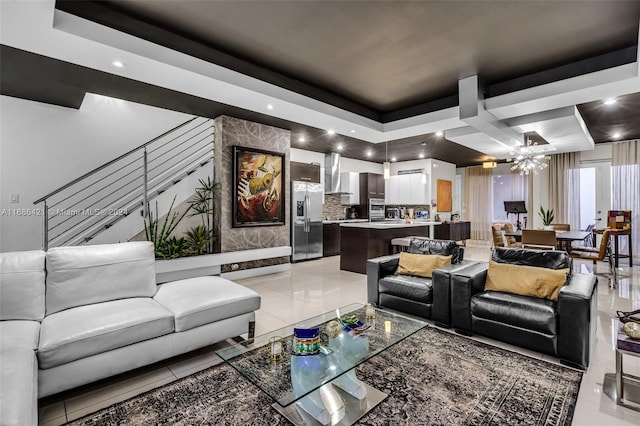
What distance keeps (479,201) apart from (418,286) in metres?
8.54

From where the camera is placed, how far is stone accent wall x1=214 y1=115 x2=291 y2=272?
525cm

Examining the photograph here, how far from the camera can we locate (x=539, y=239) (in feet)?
18.0

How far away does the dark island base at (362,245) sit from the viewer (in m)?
5.82

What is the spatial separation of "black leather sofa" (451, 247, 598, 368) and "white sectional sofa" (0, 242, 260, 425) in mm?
2105

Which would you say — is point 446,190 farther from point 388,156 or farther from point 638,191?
point 638,191

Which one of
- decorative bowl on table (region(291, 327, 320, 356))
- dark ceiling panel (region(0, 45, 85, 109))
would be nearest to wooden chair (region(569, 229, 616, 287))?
decorative bowl on table (region(291, 327, 320, 356))

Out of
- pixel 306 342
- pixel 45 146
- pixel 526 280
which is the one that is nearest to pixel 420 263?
pixel 526 280

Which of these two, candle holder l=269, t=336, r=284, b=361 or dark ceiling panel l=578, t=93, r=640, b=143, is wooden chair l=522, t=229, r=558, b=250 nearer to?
dark ceiling panel l=578, t=93, r=640, b=143

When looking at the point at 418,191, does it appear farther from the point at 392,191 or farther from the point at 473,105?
the point at 473,105

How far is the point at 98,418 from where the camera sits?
6.14ft

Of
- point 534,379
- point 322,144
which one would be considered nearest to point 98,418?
point 534,379

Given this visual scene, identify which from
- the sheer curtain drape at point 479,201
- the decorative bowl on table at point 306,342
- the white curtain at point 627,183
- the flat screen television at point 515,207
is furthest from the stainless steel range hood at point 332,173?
the white curtain at point 627,183

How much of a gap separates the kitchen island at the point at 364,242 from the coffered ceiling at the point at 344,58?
1.92m

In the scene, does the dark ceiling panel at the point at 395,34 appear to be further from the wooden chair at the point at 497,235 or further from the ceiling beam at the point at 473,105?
the wooden chair at the point at 497,235
